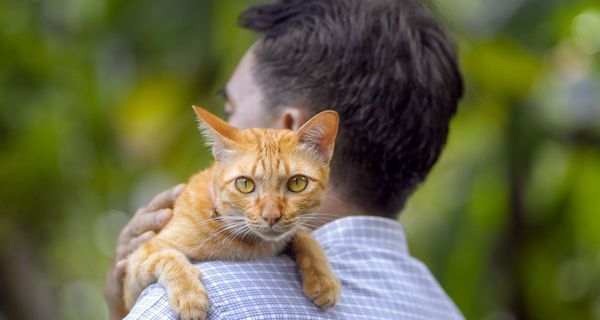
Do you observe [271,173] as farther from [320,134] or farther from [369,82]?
[369,82]

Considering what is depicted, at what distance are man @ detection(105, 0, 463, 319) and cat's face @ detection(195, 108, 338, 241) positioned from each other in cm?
37

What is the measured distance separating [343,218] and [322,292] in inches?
13.4

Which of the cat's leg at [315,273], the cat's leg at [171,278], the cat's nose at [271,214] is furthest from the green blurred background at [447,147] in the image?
the cat's nose at [271,214]

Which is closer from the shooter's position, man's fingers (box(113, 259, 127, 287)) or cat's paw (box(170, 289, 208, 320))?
cat's paw (box(170, 289, 208, 320))

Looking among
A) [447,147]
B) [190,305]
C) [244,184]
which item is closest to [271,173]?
[244,184]

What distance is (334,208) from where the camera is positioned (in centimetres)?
212

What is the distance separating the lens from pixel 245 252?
1.80 m

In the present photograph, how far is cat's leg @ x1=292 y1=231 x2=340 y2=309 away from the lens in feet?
5.74

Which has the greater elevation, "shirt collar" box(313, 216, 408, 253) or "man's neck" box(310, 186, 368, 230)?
"man's neck" box(310, 186, 368, 230)

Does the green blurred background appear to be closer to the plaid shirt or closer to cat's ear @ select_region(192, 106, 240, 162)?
the plaid shirt

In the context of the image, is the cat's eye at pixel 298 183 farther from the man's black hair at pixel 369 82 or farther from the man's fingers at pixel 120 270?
the man's fingers at pixel 120 270

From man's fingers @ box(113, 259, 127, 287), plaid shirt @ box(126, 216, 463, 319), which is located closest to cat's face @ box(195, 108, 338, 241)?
plaid shirt @ box(126, 216, 463, 319)

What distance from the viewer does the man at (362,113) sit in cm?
206

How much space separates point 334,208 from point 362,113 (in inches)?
10.5
